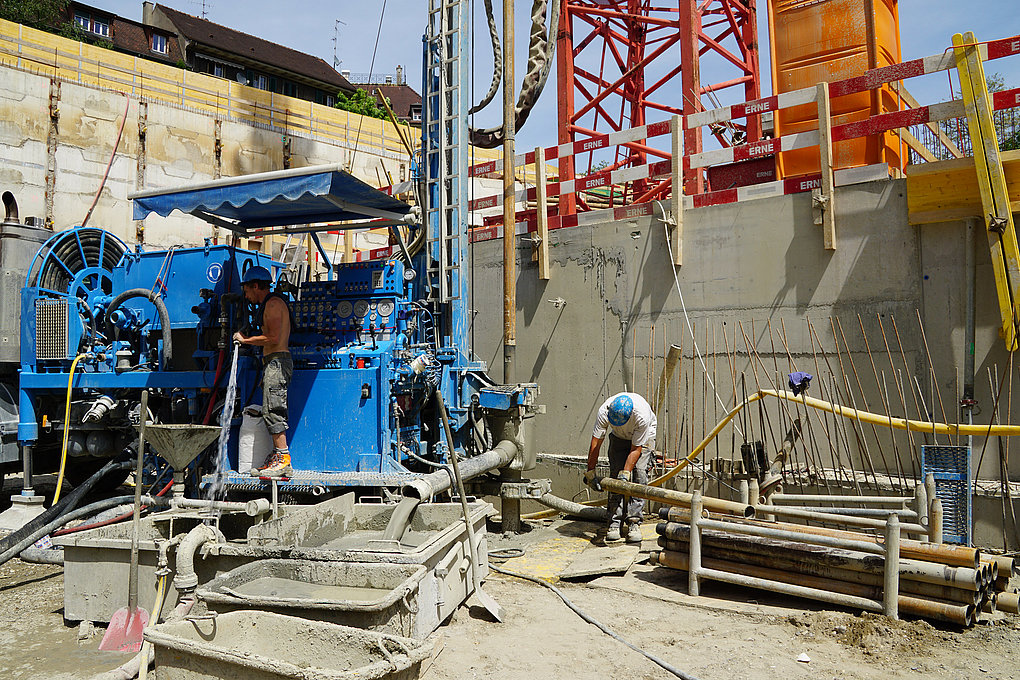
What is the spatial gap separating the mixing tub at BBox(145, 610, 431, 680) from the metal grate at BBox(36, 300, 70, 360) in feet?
19.4

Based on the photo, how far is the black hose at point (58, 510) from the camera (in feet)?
22.5

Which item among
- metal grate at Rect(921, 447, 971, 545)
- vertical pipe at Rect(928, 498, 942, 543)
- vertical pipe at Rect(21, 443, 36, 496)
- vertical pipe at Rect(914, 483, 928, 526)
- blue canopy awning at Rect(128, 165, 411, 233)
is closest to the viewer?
vertical pipe at Rect(928, 498, 942, 543)

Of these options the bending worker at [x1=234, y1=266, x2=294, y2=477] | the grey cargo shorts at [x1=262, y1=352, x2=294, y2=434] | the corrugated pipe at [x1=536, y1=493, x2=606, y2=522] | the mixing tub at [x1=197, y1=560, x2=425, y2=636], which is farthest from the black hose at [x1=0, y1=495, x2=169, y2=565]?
the corrugated pipe at [x1=536, y1=493, x2=606, y2=522]

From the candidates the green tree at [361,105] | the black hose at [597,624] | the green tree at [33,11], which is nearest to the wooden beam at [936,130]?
the black hose at [597,624]

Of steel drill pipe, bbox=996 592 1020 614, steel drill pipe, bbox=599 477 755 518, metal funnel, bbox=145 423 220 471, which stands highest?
metal funnel, bbox=145 423 220 471

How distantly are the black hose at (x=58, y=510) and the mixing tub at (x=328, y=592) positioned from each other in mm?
3299

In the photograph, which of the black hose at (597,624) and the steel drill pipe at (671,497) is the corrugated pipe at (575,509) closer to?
the steel drill pipe at (671,497)

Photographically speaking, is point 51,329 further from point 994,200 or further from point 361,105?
point 361,105

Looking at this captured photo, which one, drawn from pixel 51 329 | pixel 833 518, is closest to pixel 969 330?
pixel 833 518

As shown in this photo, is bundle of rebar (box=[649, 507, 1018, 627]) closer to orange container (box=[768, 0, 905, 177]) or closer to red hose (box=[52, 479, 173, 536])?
red hose (box=[52, 479, 173, 536])

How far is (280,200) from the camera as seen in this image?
23.1 feet

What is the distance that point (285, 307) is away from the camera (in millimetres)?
7203

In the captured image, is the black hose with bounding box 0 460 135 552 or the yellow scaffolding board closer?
the yellow scaffolding board

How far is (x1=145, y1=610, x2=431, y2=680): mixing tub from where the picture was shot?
386cm
